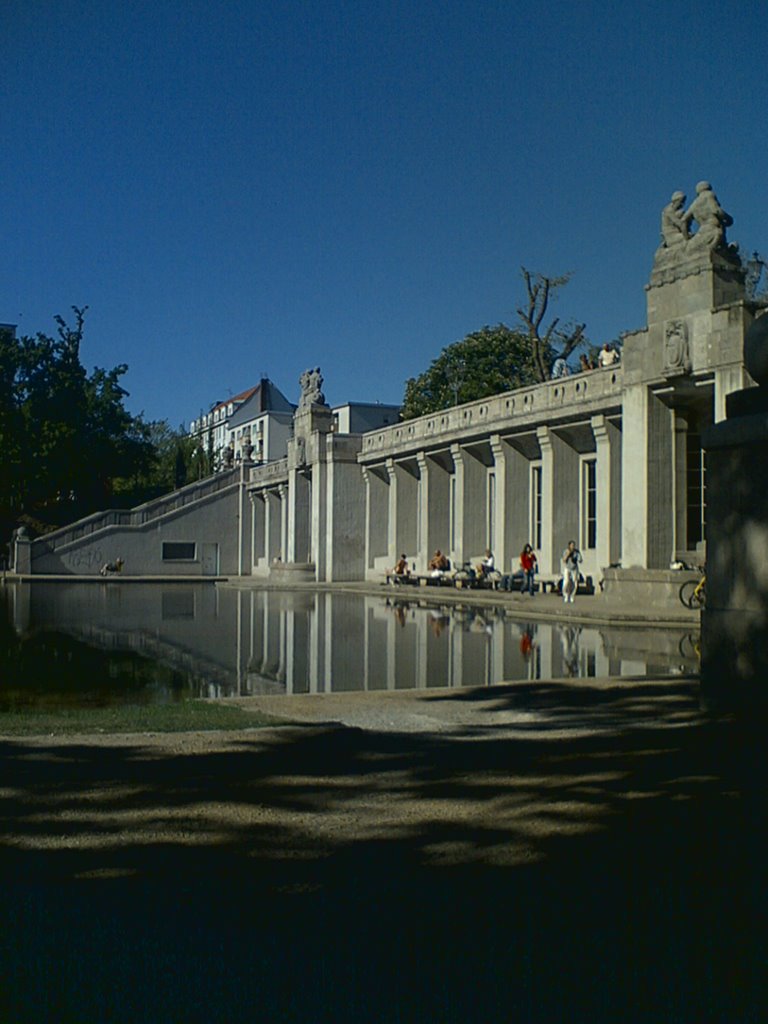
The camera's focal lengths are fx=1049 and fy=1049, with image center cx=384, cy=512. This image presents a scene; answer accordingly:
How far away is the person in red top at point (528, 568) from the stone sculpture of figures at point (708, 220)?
10366mm

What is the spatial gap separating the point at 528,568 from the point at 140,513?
34.7 metres

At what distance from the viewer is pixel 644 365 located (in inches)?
992

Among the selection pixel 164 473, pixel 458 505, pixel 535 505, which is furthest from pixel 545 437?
pixel 164 473

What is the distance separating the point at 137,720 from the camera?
8828 millimetres

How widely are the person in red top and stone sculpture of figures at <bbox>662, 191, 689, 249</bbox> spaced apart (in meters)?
9.80

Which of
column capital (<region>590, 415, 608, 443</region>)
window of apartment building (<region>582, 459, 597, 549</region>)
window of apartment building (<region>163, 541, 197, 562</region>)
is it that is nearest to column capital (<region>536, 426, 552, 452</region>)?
window of apartment building (<region>582, 459, 597, 549</region>)

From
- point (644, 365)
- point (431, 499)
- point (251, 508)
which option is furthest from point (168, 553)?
point (644, 365)

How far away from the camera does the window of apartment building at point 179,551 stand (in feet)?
200

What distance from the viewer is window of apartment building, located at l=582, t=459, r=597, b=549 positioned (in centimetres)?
3316

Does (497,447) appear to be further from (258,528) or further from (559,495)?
(258,528)

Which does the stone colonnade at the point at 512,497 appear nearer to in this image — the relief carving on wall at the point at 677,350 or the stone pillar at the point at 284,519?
the relief carving on wall at the point at 677,350

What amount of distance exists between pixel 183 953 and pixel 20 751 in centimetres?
378

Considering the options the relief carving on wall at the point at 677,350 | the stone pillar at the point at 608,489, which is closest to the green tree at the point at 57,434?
the stone pillar at the point at 608,489

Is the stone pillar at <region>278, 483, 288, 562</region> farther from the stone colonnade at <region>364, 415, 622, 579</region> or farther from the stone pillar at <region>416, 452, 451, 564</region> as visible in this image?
the stone pillar at <region>416, 452, 451, 564</region>
